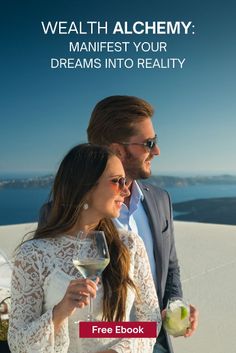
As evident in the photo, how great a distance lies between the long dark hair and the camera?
1.90 meters

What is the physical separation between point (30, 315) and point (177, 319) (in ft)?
1.81

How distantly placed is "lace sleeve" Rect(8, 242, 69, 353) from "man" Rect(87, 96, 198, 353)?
30.3 inches

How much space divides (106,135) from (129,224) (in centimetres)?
54

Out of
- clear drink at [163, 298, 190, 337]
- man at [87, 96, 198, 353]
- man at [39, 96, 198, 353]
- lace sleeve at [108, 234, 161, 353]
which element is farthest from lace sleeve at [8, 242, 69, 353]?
man at [87, 96, 198, 353]

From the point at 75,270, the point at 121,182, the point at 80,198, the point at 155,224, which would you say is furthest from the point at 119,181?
the point at 155,224

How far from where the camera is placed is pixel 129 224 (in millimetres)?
2600

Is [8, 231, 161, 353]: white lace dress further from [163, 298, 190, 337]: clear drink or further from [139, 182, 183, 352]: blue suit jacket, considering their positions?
[139, 182, 183, 352]: blue suit jacket

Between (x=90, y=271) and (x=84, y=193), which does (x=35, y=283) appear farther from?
(x=84, y=193)

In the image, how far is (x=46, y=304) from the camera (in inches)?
71.2

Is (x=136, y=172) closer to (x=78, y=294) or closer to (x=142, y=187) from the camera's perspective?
(x=142, y=187)

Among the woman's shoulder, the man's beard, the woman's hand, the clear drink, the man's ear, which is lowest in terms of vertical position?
the clear drink

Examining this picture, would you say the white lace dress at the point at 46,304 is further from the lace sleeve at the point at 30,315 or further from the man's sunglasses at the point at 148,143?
the man's sunglasses at the point at 148,143

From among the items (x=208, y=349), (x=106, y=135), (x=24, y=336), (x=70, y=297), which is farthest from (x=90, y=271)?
(x=208, y=349)

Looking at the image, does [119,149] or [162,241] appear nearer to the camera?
[162,241]
